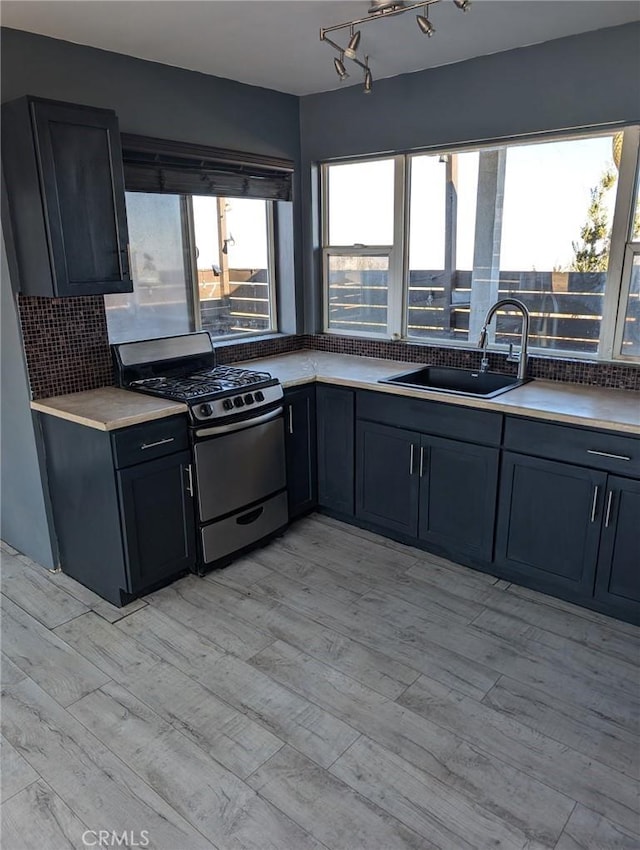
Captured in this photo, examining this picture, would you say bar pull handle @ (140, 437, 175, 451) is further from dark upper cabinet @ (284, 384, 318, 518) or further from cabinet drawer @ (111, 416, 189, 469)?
dark upper cabinet @ (284, 384, 318, 518)

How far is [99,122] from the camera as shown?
8.36 ft

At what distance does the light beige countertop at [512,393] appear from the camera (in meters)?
2.50

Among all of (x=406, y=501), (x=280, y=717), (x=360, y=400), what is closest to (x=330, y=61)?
(x=360, y=400)

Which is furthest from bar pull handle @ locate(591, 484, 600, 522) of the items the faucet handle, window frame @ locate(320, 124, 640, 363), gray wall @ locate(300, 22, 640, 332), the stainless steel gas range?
gray wall @ locate(300, 22, 640, 332)

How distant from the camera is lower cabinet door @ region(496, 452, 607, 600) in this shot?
8.36 ft

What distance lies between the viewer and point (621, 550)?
2480mm

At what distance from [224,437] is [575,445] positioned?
1.60 m

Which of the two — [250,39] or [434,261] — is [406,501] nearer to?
[434,261]

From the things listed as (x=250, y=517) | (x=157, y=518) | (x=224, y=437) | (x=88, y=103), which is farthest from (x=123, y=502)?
(x=88, y=103)

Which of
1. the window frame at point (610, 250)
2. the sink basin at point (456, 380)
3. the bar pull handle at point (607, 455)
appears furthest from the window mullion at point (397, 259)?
the bar pull handle at point (607, 455)

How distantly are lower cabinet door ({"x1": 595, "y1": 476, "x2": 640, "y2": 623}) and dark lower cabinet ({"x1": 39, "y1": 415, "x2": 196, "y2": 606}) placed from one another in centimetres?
187

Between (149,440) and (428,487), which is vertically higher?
(149,440)

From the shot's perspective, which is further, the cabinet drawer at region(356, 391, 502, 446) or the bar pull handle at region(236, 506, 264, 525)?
the bar pull handle at region(236, 506, 264, 525)

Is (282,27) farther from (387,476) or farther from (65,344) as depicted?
(387,476)
